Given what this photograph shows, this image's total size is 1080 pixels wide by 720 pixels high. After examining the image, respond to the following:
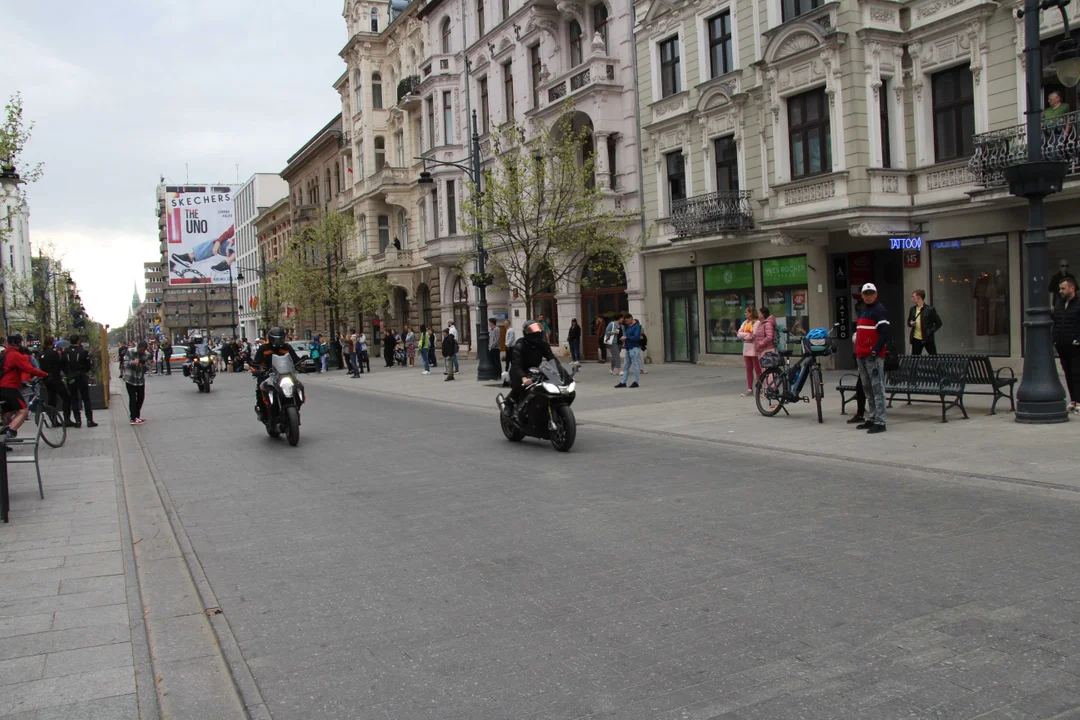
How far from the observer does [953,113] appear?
62.8 ft

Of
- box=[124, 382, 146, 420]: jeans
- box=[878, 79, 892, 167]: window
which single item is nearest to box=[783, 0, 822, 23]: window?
box=[878, 79, 892, 167]: window

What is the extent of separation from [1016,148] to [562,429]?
1177 centimetres

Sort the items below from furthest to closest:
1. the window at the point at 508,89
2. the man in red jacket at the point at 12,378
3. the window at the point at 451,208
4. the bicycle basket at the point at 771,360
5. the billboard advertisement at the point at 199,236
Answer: the billboard advertisement at the point at 199,236
the window at the point at 451,208
the window at the point at 508,89
the bicycle basket at the point at 771,360
the man in red jacket at the point at 12,378

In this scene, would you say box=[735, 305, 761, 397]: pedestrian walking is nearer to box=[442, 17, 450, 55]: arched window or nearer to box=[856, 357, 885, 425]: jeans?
box=[856, 357, 885, 425]: jeans

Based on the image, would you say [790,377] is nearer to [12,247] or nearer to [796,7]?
[796,7]

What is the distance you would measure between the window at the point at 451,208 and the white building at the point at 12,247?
15950mm

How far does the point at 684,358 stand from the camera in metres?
27.2

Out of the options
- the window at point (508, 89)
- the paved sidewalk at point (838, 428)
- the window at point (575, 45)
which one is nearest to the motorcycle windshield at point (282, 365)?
the paved sidewalk at point (838, 428)

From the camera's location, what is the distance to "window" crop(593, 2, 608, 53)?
2927cm

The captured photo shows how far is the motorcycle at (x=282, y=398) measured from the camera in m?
12.7

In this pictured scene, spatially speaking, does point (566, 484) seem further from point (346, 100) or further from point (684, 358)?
point (346, 100)

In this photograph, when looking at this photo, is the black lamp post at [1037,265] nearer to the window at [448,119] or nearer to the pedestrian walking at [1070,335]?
the pedestrian walking at [1070,335]

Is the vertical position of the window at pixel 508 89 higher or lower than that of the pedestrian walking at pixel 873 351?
higher

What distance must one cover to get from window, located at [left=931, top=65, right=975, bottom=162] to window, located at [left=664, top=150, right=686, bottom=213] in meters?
8.07
